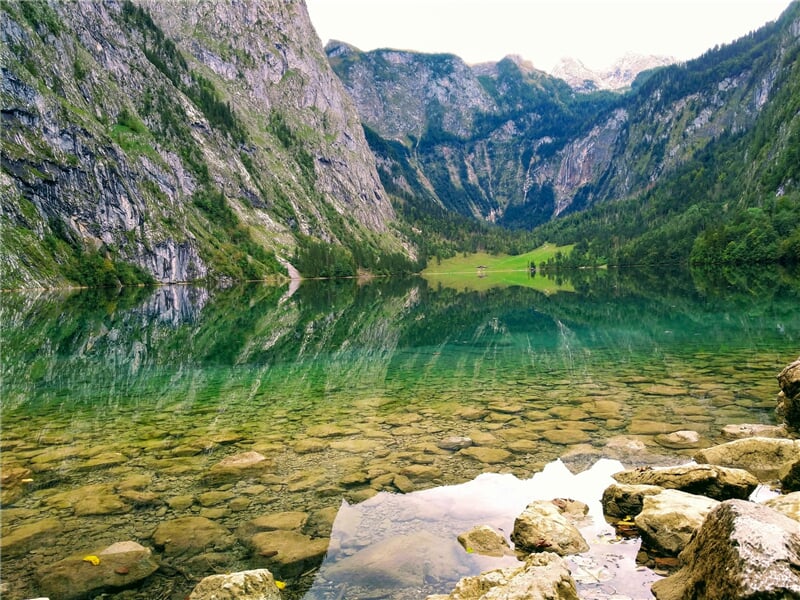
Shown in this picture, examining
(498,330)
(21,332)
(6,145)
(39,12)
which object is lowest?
(498,330)

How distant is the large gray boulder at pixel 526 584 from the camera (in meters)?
6.27

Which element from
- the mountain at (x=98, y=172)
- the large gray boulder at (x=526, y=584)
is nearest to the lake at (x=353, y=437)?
the large gray boulder at (x=526, y=584)

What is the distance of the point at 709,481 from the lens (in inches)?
382

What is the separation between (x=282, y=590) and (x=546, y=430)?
32.7 ft

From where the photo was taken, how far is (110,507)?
10789mm

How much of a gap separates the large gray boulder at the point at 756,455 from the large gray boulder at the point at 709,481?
5.58ft

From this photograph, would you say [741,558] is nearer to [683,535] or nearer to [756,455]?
[683,535]

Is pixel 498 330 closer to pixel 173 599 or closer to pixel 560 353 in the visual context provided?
pixel 560 353

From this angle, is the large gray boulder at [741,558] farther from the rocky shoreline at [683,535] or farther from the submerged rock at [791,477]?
the submerged rock at [791,477]

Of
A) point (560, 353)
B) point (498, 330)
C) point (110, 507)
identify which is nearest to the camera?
point (110, 507)

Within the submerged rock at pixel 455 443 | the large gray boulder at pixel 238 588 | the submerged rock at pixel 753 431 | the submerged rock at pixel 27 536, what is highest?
the large gray boulder at pixel 238 588

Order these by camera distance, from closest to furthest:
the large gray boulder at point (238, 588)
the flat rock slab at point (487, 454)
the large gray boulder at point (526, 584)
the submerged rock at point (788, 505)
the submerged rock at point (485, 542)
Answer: the large gray boulder at point (526, 584), the large gray boulder at point (238, 588), the submerged rock at point (788, 505), the submerged rock at point (485, 542), the flat rock slab at point (487, 454)

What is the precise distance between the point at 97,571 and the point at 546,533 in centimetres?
766

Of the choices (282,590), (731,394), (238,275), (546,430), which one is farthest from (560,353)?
(238,275)
